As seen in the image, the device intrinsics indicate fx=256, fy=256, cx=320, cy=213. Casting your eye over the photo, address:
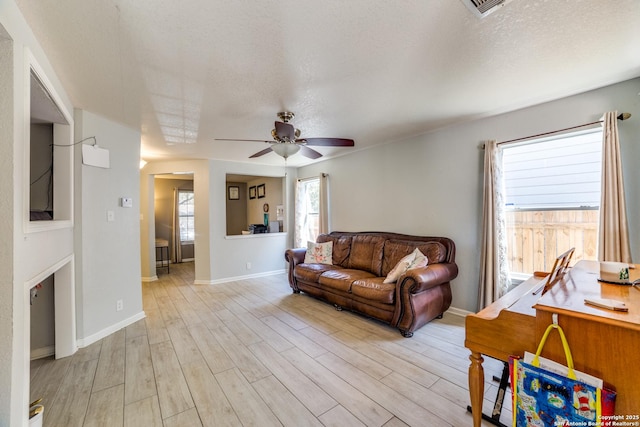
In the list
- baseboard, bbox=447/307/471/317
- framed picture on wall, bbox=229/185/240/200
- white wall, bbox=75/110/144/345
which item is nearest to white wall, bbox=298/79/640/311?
baseboard, bbox=447/307/471/317

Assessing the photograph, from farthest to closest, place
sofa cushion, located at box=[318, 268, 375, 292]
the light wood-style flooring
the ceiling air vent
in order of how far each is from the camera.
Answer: sofa cushion, located at box=[318, 268, 375, 292], the light wood-style flooring, the ceiling air vent

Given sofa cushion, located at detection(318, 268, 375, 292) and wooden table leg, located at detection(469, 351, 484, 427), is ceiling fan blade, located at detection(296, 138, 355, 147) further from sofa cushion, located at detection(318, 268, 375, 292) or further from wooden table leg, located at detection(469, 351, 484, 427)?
wooden table leg, located at detection(469, 351, 484, 427)

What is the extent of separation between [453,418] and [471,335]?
2.37ft

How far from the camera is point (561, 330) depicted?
3.31 ft

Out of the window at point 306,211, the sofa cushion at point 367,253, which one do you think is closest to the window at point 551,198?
the sofa cushion at point 367,253

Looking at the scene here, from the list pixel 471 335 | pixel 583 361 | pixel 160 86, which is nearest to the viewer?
pixel 583 361

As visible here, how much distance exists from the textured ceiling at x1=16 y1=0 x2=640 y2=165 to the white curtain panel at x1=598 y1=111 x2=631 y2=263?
0.50m

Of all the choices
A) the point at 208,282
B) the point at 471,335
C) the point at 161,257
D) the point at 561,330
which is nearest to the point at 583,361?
the point at 561,330

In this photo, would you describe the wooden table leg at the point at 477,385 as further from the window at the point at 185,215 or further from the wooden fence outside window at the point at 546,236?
the window at the point at 185,215

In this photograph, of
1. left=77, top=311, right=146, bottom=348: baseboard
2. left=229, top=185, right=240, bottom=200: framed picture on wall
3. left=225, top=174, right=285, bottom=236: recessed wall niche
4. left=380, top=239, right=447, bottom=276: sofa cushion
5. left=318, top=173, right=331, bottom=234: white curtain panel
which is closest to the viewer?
left=77, top=311, right=146, bottom=348: baseboard

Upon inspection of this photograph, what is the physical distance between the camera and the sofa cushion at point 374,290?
282 centimetres

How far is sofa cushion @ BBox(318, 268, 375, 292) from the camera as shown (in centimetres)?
333

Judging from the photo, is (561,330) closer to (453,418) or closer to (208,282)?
(453,418)

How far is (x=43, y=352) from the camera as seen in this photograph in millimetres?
2457
